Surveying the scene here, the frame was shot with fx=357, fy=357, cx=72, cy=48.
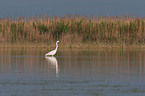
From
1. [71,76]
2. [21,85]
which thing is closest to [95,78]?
[71,76]

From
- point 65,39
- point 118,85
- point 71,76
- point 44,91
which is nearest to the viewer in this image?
point 44,91

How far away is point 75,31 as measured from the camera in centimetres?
2375

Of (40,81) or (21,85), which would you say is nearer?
(21,85)

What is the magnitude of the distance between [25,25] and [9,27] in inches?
42.4

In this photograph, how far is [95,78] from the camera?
26.2 ft

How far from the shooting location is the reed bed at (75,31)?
22.9 m

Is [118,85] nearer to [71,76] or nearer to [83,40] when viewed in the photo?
→ [71,76]

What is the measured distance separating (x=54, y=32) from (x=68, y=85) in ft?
56.4

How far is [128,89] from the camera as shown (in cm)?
653

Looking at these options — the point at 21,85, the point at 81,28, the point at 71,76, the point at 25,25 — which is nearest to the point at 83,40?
Answer: the point at 81,28

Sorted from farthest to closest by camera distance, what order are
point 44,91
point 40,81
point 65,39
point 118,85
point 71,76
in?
1. point 65,39
2. point 71,76
3. point 40,81
4. point 118,85
5. point 44,91

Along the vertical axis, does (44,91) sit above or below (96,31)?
below

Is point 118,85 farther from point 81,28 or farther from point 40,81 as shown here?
point 81,28

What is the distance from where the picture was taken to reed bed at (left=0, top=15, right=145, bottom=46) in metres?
22.9
